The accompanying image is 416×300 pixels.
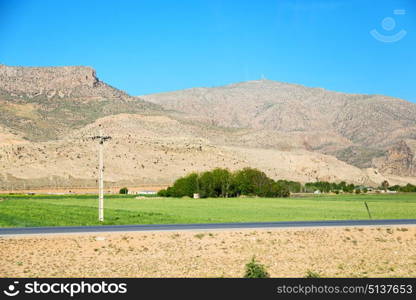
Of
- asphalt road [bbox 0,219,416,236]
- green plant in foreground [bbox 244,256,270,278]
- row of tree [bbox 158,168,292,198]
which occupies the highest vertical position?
row of tree [bbox 158,168,292,198]

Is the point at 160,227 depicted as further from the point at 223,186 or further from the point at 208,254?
the point at 223,186

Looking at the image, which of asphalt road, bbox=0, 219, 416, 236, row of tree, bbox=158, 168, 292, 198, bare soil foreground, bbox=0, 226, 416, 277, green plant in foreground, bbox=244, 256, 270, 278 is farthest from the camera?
row of tree, bbox=158, 168, 292, 198

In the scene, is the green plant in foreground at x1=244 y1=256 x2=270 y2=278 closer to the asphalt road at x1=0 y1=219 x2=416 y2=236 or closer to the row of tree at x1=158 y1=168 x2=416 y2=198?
the asphalt road at x1=0 y1=219 x2=416 y2=236

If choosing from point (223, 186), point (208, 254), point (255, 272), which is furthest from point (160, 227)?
point (223, 186)

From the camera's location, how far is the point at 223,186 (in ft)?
424

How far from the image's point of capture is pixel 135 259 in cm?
3809

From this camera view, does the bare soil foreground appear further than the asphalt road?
No

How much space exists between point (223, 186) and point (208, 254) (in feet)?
293

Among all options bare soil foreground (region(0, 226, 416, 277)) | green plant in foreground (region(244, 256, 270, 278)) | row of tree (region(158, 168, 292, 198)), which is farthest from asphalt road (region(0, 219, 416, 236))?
row of tree (region(158, 168, 292, 198))

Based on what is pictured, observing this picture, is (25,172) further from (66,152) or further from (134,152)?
(134,152)

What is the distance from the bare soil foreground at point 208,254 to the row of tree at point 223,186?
81.6m

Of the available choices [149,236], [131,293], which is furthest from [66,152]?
[131,293]

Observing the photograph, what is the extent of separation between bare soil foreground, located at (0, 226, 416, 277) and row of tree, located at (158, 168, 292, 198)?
268 ft

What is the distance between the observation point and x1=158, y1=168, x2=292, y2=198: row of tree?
127375 mm
